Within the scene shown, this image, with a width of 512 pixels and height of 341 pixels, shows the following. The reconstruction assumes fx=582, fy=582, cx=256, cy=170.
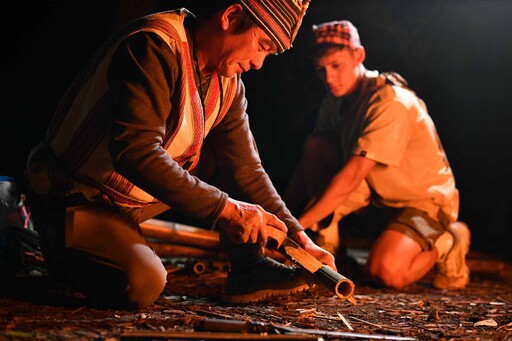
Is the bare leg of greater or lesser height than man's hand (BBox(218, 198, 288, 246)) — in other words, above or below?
below

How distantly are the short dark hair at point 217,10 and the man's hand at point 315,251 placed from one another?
130 cm

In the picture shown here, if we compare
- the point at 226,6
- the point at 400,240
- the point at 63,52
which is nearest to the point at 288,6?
the point at 226,6

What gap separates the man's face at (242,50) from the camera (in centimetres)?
314

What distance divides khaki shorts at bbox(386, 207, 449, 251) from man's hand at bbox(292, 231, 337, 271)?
2018mm

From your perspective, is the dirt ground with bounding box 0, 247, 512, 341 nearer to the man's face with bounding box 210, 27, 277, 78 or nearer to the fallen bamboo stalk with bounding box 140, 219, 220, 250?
the fallen bamboo stalk with bounding box 140, 219, 220, 250

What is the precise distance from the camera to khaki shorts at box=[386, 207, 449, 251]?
17.4ft

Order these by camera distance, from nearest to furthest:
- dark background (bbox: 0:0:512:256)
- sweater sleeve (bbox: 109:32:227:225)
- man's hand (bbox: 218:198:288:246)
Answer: sweater sleeve (bbox: 109:32:227:225), man's hand (bbox: 218:198:288:246), dark background (bbox: 0:0:512:256)

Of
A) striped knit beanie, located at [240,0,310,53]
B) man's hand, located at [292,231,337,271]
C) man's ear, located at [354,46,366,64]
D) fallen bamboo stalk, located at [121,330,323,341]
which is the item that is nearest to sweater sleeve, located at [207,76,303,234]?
man's hand, located at [292,231,337,271]

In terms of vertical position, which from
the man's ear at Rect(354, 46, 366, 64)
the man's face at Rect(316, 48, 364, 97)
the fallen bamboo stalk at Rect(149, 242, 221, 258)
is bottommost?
the fallen bamboo stalk at Rect(149, 242, 221, 258)

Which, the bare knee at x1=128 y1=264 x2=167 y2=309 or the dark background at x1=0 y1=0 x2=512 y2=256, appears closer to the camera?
the bare knee at x1=128 y1=264 x2=167 y2=309

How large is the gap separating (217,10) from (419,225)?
310cm

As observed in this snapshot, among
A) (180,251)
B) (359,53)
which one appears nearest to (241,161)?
(180,251)

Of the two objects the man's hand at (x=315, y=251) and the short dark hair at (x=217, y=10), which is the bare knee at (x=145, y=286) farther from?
the short dark hair at (x=217, y=10)

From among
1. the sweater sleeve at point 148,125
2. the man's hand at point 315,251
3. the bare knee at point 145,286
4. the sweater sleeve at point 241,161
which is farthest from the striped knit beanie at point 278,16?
the bare knee at point 145,286
